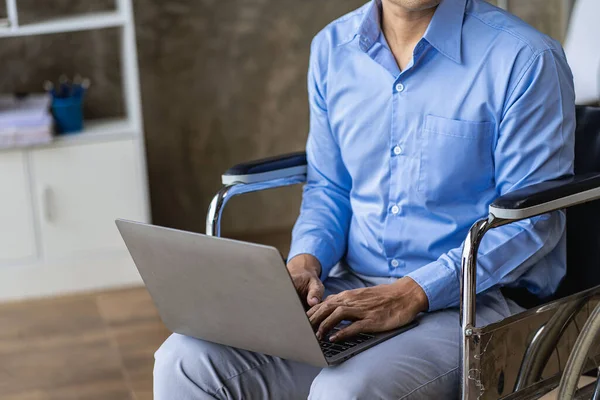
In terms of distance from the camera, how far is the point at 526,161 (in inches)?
57.7

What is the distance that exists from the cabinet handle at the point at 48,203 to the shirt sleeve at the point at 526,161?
5.81 feet

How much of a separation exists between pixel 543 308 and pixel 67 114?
6.54ft

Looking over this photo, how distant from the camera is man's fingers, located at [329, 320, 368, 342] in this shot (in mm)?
1401

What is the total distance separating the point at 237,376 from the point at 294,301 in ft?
0.84

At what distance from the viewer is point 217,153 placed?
338 centimetres

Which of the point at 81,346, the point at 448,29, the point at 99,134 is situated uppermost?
the point at 448,29

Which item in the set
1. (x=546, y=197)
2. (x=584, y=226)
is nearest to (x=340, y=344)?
(x=546, y=197)

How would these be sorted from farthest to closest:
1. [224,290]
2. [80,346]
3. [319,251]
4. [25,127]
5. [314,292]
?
1. [25,127]
2. [80,346]
3. [319,251]
4. [314,292]
5. [224,290]

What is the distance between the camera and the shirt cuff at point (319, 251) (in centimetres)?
166

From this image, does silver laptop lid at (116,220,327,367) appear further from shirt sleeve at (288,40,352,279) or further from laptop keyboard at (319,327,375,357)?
shirt sleeve at (288,40,352,279)

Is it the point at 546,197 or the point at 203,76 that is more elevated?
the point at 546,197

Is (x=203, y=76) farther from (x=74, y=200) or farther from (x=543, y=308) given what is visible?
(x=543, y=308)

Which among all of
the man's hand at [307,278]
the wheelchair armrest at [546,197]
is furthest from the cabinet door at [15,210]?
the wheelchair armrest at [546,197]

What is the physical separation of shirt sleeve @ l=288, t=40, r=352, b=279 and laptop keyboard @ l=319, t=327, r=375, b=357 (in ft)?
0.92
